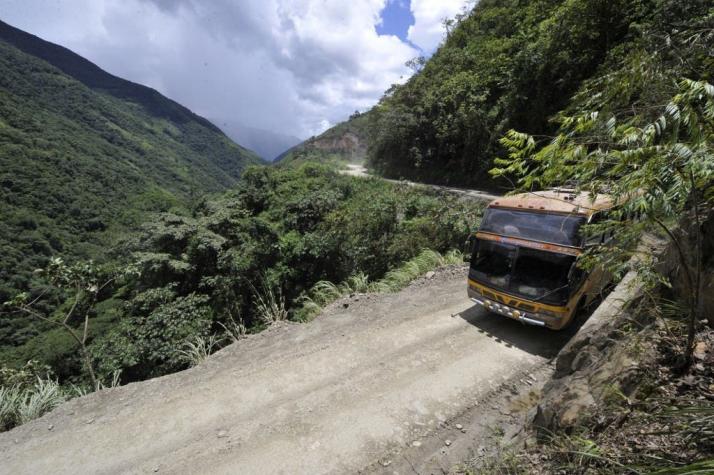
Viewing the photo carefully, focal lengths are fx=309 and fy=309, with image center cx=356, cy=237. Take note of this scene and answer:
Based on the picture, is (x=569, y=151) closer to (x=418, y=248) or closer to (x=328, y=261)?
(x=418, y=248)

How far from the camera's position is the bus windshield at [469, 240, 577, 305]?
17.6 feet

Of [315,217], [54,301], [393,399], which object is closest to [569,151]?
[393,399]

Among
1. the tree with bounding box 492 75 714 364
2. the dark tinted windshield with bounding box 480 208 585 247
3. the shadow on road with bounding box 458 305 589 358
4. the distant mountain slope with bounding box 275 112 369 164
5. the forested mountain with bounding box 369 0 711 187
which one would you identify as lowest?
the shadow on road with bounding box 458 305 589 358

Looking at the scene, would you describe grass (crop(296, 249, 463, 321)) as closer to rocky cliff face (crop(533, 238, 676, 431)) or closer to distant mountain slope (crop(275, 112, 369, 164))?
rocky cliff face (crop(533, 238, 676, 431))

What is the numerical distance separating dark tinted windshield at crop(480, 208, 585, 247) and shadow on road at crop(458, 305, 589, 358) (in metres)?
1.92

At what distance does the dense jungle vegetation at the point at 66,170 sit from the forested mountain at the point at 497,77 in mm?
25616

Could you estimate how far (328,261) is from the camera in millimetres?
13672

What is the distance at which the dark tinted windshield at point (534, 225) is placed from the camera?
17.8 ft

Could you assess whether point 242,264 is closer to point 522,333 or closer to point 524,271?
point 522,333

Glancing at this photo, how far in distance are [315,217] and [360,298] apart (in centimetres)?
1003

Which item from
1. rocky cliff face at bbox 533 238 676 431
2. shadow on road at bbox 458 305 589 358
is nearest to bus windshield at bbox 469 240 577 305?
shadow on road at bbox 458 305 589 358

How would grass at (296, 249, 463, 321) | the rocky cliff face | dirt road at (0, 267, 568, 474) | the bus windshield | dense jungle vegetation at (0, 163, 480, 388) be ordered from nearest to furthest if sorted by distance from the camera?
the rocky cliff face
dirt road at (0, 267, 568, 474)
the bus windshield
grass at (296, 249, 463, 321)
dense jungle vegetation at (0, 163, 480, 388)

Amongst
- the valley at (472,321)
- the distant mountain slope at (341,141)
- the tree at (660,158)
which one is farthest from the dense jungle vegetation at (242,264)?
the distant mountain slope at (341,141)

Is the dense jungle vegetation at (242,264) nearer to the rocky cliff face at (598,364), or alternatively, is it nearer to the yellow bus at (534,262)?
the yellow bus at (534,262)
